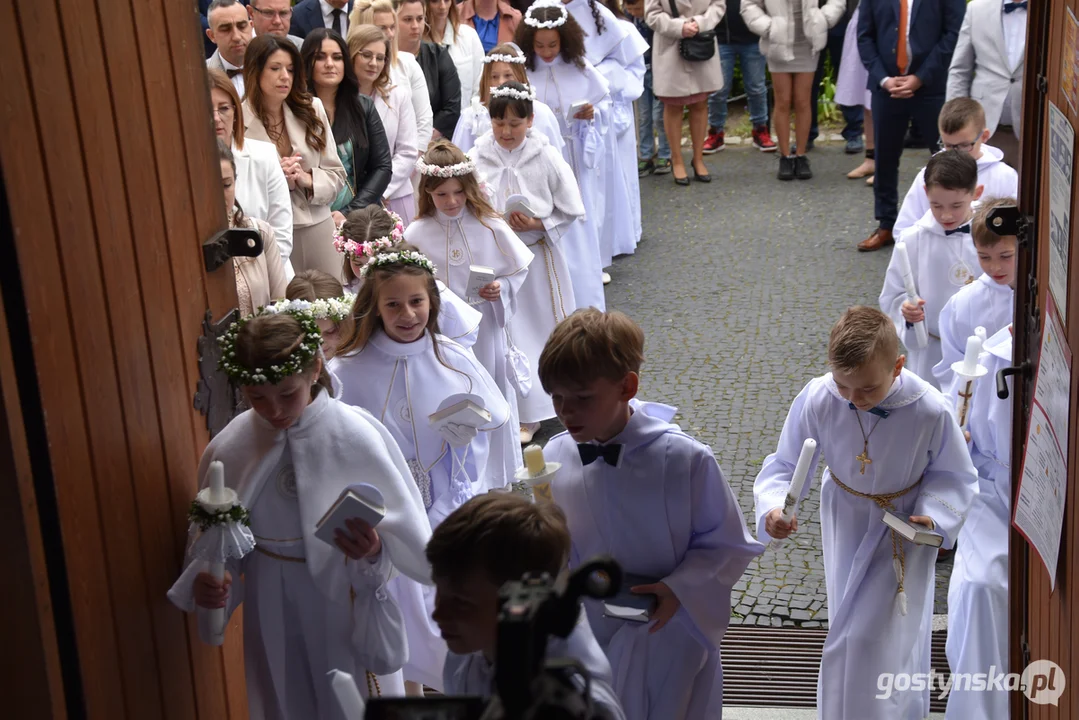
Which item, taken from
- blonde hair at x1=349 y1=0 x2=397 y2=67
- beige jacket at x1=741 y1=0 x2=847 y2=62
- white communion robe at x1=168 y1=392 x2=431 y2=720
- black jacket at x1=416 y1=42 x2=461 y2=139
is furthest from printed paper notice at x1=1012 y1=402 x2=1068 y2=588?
beige jacket at x1=741 y1=0 x2=847 y2=62

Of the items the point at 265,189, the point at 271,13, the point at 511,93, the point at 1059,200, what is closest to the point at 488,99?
the point at 511,93

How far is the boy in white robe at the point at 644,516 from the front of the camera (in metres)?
3.54

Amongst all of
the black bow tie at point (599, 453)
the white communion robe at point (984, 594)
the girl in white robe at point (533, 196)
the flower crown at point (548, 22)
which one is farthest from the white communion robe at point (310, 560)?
the flower crown at point (548, 22)

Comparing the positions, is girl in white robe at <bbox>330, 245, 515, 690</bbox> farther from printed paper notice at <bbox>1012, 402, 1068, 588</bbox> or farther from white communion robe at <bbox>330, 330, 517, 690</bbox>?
printed paper notice at <bbox>1012, 402, 1068, 588</bbox>

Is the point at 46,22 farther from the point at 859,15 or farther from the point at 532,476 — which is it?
the point at 859,15

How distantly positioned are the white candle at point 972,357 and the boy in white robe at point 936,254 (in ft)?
4.14

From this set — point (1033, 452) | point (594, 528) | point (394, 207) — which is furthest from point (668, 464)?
point (394, 207)

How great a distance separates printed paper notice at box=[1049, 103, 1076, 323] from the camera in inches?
108

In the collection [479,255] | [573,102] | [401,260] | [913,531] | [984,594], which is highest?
[573,102]

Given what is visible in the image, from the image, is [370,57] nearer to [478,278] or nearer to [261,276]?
[478,278]

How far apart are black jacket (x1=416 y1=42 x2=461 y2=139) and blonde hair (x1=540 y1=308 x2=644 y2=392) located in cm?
633

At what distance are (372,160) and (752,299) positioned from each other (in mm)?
3306

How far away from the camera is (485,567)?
8.95 ft

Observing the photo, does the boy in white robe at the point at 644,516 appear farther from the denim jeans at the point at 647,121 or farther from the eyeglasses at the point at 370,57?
the denim jeans at the point at 647,121
